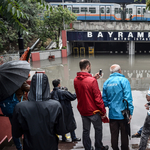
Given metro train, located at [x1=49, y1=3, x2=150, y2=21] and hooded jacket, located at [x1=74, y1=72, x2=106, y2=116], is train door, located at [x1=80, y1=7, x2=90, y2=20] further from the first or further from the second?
hooded jacket, located at [x1=74, y1=72, x2=106, y2=116]

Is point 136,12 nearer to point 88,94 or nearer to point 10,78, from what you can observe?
point 88,94

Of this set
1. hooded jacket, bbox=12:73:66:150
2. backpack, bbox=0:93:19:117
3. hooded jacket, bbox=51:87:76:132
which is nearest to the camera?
hooded jacket, bbox=12:73:66:150

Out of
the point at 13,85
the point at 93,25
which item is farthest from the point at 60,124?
the point at 93,25

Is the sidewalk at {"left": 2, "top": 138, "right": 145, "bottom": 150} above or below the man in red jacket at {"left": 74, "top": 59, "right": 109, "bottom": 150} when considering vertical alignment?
below

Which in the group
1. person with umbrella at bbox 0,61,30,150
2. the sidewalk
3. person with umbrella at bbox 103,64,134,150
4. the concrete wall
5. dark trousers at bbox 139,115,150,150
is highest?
the concrete wall

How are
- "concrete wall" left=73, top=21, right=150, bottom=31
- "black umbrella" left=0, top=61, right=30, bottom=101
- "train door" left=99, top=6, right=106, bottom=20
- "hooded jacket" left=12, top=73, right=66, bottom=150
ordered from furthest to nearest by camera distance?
1. "train door" left=99, top=6, right=106, bottom=20
2. "concrete wall" left=73, top=21, right=150, bottom=31
3. "black umbrella" left=0, top=61, right=30, bottom=101
4. "hooded jacket" left=12, top=73, right=66, bottom=150

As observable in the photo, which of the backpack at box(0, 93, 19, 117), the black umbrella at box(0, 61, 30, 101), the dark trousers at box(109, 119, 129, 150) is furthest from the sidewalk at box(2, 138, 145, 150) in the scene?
the black umbrella at box(0, 61, 30, 101)

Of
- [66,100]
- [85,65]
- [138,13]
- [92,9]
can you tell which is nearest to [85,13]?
[92,9]

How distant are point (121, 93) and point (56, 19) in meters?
19.3

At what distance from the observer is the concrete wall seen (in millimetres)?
23188

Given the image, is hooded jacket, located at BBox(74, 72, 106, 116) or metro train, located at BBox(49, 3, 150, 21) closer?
hooded jacket, located at BBox(74, 72, 106, 116)

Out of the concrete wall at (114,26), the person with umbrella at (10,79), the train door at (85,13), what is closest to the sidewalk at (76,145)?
the person with umbrella at (10,79)

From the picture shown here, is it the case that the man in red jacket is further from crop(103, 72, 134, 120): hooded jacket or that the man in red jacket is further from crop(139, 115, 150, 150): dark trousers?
crop(139, 115, 150, 150): dark trousers

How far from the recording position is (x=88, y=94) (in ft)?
11.1
